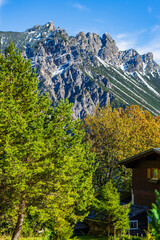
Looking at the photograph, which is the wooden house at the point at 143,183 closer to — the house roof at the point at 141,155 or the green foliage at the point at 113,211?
the house roof at the point at 141,155

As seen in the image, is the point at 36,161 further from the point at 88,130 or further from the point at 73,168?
the point at 88,130

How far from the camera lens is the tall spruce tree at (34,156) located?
1528 cm

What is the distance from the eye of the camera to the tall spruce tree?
15.3 metres

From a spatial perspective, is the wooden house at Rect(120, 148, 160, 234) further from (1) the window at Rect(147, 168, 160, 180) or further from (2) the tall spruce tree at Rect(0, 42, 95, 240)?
(2) the tall spruce tree at Rect(0, 42, 95, 240)

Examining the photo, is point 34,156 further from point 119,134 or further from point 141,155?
point 119,134

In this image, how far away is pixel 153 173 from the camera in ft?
81.6

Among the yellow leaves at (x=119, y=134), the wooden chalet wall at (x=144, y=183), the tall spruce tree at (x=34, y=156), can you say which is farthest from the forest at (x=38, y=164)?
the yellow leaves at (x=119, y=134)

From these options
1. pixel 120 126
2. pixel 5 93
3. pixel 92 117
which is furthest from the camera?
pixel 92 117

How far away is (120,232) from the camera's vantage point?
2142 centimetres

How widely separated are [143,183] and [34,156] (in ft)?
48.1

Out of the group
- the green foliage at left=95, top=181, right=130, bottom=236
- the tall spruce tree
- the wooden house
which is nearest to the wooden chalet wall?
the wooden house

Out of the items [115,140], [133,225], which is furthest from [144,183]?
[115,140]

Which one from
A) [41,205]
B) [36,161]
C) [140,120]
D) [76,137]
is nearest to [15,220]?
[41,205]

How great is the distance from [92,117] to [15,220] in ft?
76.0
